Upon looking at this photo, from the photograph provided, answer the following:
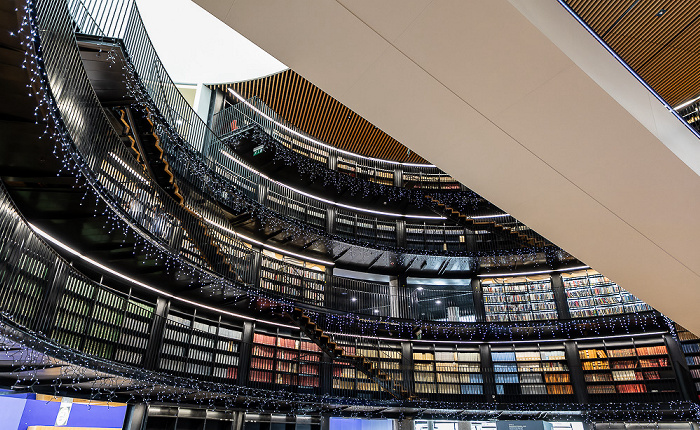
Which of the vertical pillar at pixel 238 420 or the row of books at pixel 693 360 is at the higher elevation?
the row of books at pixel 693 360

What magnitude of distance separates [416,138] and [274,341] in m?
10.2

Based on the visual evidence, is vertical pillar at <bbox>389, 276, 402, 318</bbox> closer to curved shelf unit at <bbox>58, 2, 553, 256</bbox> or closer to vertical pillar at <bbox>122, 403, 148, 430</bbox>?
curved shelf unit at <bbox>58, 2, 553, 256</bbox>

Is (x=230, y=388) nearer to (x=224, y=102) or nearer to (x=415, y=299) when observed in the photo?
(x=415, y=299)

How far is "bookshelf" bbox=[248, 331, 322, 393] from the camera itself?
1099 centimetres

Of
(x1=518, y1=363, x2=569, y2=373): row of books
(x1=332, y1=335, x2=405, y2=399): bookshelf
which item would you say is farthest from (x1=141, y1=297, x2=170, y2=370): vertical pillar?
(x1=518, y1=363, x2=569, y2=373): row of books

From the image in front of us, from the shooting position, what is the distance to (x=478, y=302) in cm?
1473

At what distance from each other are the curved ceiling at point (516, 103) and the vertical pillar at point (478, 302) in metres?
11.7

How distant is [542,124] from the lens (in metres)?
2.43

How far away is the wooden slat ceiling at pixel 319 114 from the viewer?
1384 cm

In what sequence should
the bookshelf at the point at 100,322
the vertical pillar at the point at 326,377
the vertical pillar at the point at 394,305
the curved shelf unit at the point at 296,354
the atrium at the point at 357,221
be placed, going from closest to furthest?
the atrium at the point at 357,221
the curved shelf unit at the point at 296,354
the bookshelf at the point at 100,322
the vertical pillar at the point at 326,377
the vertical pillar at the point at 394,305

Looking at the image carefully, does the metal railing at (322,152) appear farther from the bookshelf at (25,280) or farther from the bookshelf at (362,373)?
the bookshelf at (25,280)

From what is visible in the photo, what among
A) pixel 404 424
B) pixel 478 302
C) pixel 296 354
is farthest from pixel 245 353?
pixel 478 302

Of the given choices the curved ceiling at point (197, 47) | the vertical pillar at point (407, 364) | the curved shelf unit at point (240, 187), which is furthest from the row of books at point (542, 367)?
the curved ceiling at point (197, 47)

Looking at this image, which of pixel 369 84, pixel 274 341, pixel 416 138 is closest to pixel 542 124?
pixel 416 138
